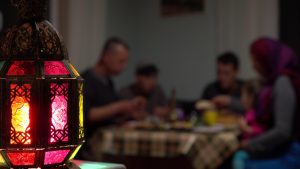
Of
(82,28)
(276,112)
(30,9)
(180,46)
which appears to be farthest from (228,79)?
(30,9)

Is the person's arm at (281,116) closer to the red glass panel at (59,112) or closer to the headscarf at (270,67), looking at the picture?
the headscarf at (270,67)

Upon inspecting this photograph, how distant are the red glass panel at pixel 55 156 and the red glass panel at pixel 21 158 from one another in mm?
27

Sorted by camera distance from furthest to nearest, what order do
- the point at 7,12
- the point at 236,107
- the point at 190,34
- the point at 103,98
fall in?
the point at 190,34 < the point at 236,107 < the point at 103,98 < the point at 7,12

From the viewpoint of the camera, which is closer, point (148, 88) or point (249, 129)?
point (249, 129)

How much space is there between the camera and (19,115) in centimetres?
98

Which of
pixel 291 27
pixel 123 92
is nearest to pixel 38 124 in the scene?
pixel 123 92

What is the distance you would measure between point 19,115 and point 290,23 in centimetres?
483

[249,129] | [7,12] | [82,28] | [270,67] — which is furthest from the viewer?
[82,28]

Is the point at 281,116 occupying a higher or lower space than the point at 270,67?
lower

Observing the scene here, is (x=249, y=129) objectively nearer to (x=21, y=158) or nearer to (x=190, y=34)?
(x=21, y=158)

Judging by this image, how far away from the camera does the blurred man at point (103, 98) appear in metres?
3.44

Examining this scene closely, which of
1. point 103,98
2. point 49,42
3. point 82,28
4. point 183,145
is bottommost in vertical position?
point 183,145

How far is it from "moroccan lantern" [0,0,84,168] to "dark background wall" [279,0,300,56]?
15.2 feet

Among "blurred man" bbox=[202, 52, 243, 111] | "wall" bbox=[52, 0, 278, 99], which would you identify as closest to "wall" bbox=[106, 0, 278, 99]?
"wall" bbox=[52, 0, 278, 99]
